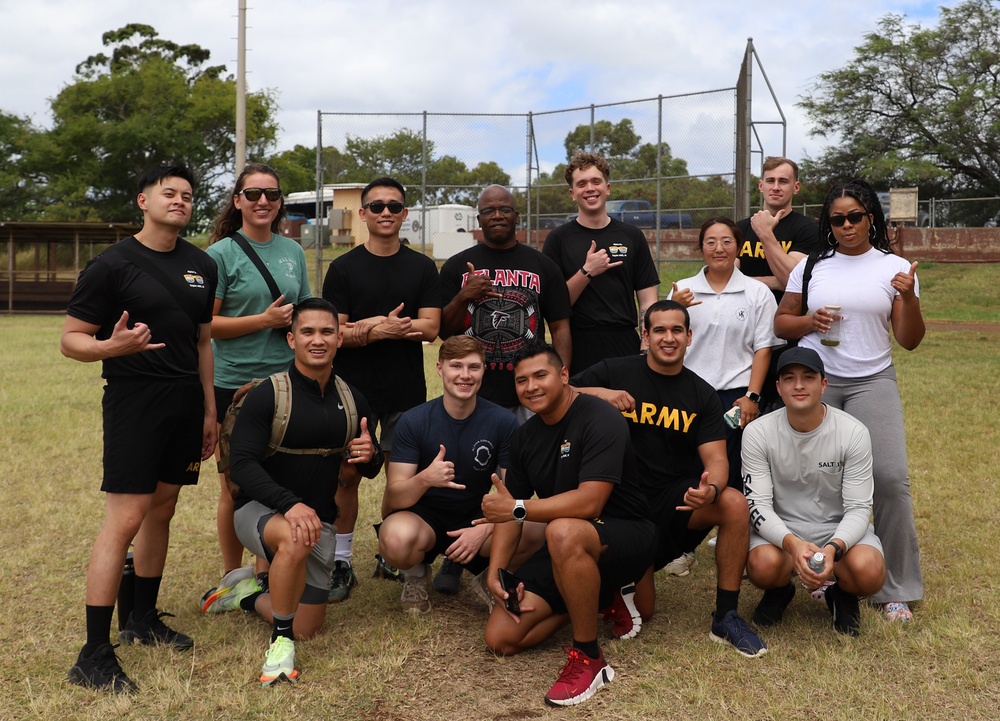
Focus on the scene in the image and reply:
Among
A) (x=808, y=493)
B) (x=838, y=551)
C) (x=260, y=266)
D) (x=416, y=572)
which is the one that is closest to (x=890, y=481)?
(x=808, y=493)

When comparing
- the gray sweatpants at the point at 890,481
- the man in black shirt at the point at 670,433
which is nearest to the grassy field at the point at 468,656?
the gray sweatpants at the point at 890,481

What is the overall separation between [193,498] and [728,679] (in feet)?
15.6

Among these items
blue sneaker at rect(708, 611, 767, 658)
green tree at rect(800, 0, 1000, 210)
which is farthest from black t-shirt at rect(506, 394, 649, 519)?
green tree at rect(800, 0, 1000, 210)

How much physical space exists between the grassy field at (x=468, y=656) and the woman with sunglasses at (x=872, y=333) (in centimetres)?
33

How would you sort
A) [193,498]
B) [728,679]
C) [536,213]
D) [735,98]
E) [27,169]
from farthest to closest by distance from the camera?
[27,169], [536,213], [735,98], [193,498], [728,679]

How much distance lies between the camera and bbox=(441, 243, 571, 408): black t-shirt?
523 cm

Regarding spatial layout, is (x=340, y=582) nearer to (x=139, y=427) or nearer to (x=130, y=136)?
(x=139, y=427)

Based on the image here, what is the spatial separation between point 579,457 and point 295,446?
1345mm

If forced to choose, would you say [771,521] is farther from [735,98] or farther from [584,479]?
[735,98]

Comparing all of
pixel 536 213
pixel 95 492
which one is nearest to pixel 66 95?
pixel 536 213

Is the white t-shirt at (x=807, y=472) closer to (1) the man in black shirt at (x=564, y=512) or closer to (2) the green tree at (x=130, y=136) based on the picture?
(1) the man in black shirt at (x=564, y=512)

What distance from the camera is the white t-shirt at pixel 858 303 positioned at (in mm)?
4840

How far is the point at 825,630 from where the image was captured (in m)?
4.50

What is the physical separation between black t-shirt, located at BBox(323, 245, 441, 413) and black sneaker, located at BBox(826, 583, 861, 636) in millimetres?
2361
